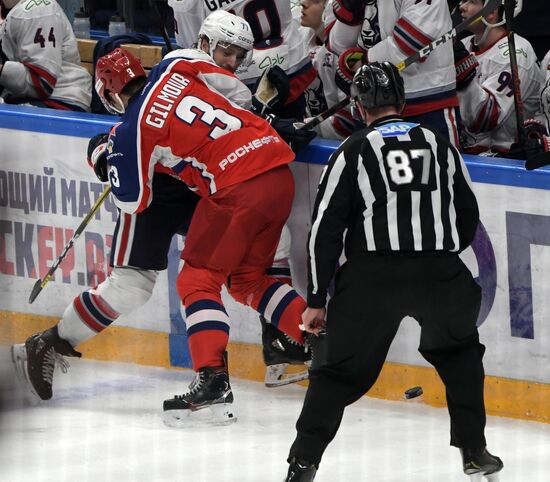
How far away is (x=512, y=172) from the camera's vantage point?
4.37 meters

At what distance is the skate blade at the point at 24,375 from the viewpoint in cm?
480

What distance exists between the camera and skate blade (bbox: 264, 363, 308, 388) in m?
4.78

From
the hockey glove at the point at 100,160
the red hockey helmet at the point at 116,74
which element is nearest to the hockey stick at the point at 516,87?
the red hockey helmet at the point at 116,74

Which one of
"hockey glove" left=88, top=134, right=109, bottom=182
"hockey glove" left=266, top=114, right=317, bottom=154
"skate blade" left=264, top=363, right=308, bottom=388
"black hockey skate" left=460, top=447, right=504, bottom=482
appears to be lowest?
"skate blade" left=264, top=363, right=308, bottom=388

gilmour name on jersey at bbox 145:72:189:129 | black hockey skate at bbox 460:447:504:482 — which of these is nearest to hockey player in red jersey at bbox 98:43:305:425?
gilmour name on jersey at bbox 145:72:189:129

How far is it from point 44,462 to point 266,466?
66 cm

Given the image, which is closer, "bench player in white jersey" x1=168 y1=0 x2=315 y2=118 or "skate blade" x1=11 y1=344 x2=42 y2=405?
"skate blade" x1=11 y1=344 x2=42 y2=405

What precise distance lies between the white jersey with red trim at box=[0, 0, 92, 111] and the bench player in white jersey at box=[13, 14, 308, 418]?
1145 mm

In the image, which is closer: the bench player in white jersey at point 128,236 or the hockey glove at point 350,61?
the bench player in white jersey at point 128,236

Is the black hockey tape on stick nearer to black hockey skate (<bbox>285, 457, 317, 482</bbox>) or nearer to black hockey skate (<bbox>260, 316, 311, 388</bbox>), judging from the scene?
black hockey skate (<bbox>260, 316, 311, 388</bbox>)

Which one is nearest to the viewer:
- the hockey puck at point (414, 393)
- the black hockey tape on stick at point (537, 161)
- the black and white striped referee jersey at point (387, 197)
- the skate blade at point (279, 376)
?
the black and white striped referee jersey at point (387, 197)

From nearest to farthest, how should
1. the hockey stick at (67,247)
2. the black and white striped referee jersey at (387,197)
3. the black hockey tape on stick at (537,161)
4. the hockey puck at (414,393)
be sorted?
the black and white striped referee jersey at (387,197) → the black hockey tape on stick at (537,161) → the hockey puck at (414,393) → the hockey stick at (67,247)

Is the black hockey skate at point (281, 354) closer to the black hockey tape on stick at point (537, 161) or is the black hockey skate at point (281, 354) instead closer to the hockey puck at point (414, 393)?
the hockey puck at point (414, 393)

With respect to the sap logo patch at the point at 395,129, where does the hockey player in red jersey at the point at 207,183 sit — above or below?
below
